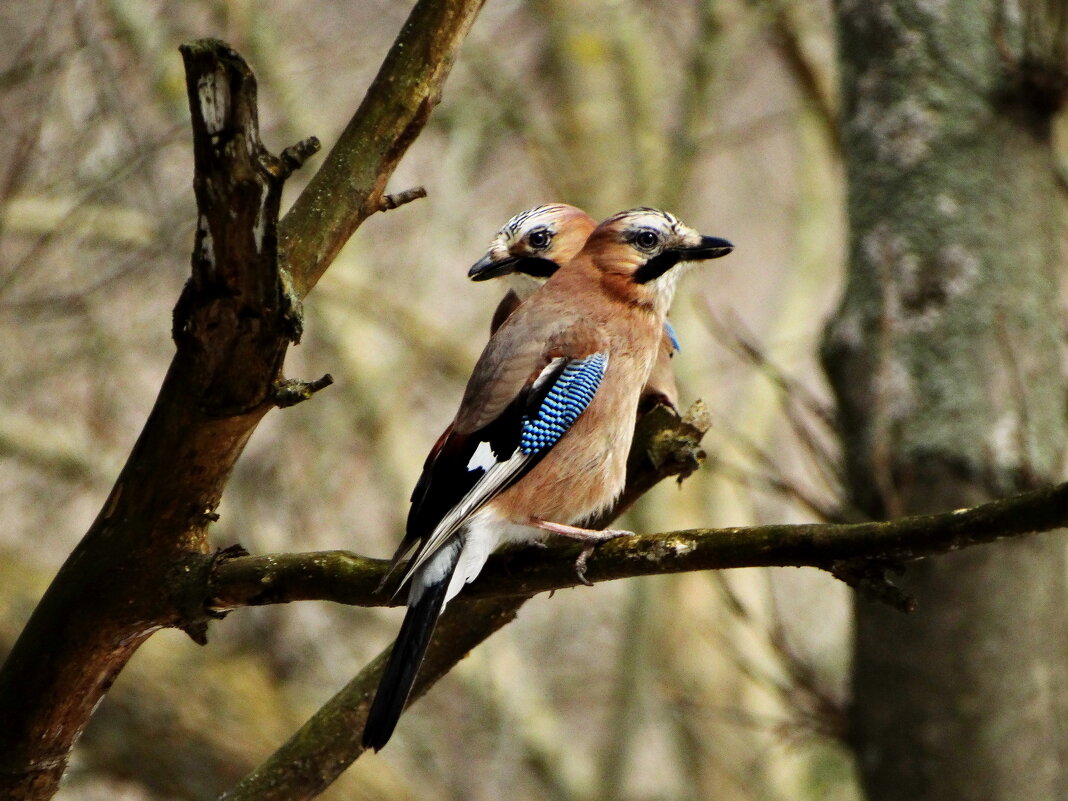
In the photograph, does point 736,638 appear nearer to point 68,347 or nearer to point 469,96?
point 469,96

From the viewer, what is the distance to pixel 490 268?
13.9 ft

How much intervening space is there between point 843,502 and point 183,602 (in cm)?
274

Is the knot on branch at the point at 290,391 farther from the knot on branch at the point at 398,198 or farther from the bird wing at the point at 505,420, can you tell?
the bird wing at the point at 505,420

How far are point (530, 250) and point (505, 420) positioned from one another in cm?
129

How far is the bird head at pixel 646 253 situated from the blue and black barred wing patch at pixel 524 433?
1.24 feet

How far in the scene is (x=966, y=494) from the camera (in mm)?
4355

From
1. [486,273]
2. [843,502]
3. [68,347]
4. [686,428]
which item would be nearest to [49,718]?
[686,428]

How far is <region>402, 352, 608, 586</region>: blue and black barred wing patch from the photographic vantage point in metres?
3.05

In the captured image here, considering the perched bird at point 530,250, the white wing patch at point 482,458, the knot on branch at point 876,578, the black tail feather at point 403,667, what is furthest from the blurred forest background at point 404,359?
the knot on branch at point 876,578

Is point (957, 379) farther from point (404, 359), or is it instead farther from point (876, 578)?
point (404, 359)

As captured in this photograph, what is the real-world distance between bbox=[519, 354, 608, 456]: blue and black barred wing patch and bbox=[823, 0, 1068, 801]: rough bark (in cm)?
149

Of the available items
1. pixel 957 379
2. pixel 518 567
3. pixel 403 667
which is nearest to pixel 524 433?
pixel 518 567

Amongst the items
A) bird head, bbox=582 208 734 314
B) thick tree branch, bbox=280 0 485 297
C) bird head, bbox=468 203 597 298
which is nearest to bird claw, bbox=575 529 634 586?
thick tree branch, bbox=280 0 485 297

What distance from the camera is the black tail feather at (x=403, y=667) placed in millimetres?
2541
